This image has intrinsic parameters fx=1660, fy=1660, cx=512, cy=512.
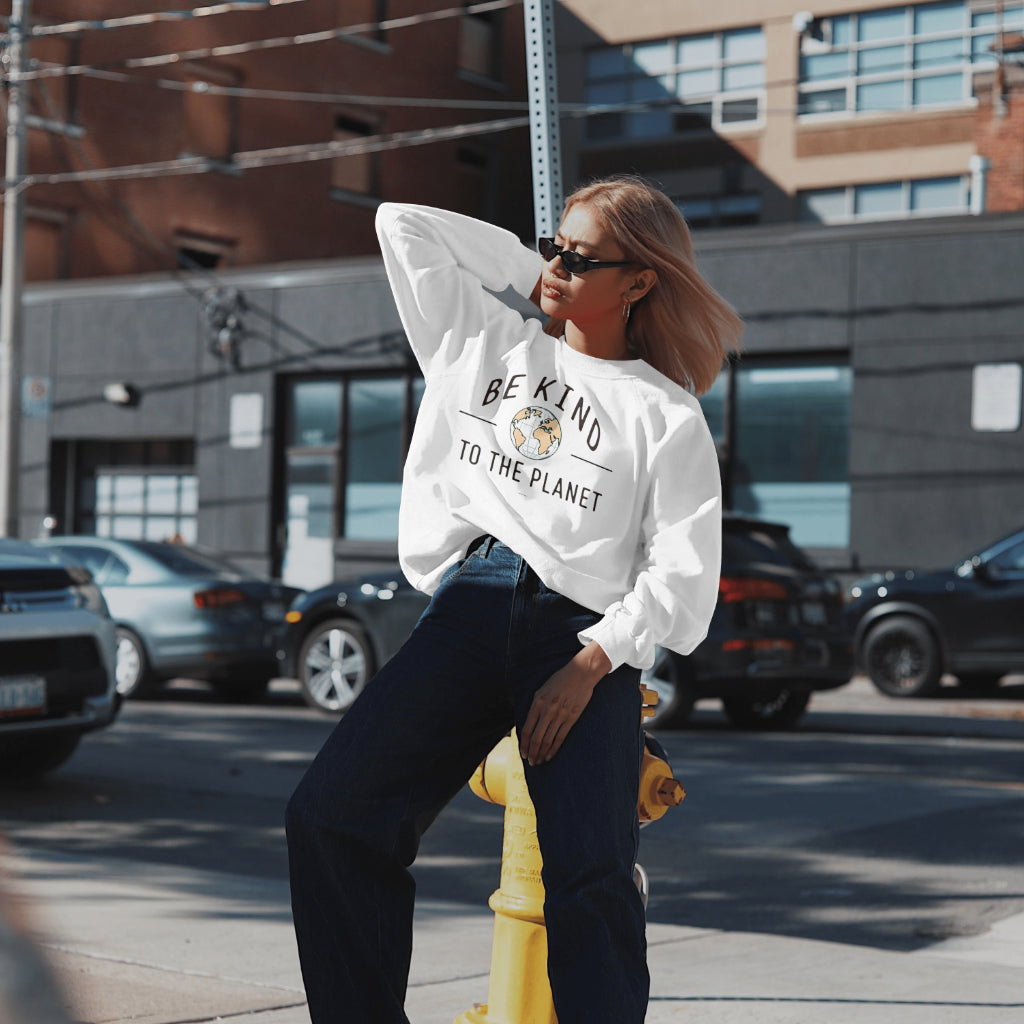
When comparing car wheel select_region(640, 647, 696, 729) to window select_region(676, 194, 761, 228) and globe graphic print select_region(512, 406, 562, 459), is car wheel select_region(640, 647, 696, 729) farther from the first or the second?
window select_region(676, 194, 761, 228)

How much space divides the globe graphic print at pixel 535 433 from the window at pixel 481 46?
28046mm

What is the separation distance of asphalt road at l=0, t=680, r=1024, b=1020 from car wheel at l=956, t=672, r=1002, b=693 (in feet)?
12.5

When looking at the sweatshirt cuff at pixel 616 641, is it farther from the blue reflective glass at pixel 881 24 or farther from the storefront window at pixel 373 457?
the blue reflective glass at pixel 881 24

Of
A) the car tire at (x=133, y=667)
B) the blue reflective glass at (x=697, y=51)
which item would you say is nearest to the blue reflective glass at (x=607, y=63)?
the blue reflective glass at (x=697, y=51)

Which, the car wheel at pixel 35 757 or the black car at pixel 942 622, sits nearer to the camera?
the car wheel at pixel 35 757

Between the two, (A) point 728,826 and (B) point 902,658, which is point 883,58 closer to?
(B) point 902,658

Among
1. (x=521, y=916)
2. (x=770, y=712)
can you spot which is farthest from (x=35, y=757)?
(x=521, y=916)

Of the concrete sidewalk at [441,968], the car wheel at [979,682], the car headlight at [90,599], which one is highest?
the car headlight at [90,599]

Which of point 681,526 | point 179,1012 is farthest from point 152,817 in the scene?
point 681,526

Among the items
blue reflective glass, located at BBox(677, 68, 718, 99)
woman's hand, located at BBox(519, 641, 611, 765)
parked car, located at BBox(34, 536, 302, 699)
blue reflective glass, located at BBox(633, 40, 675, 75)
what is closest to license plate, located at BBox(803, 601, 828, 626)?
parked car, located at BBox(34, 536, 302, 699)

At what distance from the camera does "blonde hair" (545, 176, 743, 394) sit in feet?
9.52

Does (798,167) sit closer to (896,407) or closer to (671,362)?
(896,407)

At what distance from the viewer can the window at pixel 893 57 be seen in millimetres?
26812

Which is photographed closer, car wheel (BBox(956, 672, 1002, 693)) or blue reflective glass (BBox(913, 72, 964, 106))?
car wheel (BBox(956, 672, 1002, 693))
